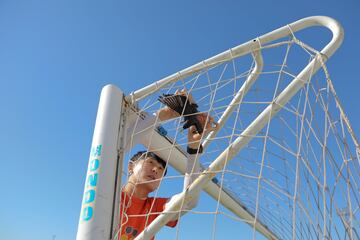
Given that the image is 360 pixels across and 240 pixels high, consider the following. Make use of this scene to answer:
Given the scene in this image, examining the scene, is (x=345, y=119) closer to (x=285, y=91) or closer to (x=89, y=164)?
(x=285, y=91)

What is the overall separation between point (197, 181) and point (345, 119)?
67 cm

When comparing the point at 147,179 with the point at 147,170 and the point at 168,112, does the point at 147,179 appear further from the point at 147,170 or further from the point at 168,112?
the point at 168,112

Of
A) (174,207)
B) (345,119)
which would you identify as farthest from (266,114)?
(174,207)

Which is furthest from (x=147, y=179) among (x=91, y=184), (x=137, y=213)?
(x=91, y=184)

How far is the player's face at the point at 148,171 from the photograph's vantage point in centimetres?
181

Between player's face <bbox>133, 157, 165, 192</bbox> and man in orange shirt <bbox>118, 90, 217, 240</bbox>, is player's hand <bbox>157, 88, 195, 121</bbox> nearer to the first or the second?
man in orange shirt <bbox>118, 90, 217, 240</bbox>

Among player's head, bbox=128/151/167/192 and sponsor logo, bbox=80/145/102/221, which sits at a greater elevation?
player's head, bbox=128/151/167/192

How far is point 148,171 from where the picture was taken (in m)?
1.84

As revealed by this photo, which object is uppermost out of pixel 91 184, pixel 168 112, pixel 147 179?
pixel 168 112

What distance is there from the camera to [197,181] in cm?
140

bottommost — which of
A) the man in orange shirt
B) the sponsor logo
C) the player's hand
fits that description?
the sponsor logo

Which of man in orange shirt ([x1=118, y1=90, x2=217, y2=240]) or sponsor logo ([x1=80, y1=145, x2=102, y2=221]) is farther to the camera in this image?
man in orange shirt ([x1=118, y1=90, x2=217, y2=240])

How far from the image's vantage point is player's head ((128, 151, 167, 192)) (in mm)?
1812

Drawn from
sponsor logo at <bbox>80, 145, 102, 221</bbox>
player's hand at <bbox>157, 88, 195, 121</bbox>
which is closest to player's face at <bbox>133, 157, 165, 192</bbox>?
player's hand at <bbox>157, 88, 195, 121</bbox>
